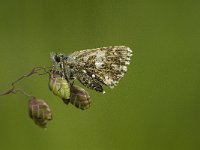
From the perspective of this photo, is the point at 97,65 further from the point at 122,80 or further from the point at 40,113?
the point at 122,80

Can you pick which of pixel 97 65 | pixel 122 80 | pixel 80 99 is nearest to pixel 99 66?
pixel 97 65

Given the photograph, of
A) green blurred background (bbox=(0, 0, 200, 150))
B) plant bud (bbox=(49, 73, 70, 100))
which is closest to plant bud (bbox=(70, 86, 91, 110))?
plant bud (bbox=(49, 73, 70, 100))

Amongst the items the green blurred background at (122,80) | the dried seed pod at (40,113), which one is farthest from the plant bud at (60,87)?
the green blurred background at (122,80)

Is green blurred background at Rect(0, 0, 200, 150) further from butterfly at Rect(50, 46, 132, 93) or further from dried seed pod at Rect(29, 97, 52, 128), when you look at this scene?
dried seed pod at Rect(29, 97, 52, 128)

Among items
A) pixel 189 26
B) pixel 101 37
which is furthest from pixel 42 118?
pixel 189 26

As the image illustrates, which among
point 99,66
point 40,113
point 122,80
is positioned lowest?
point 40,113

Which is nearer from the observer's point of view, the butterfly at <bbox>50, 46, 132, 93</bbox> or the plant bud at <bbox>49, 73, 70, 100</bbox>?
the plant bud at <bbox>49, 73, 70, 100</bbox>

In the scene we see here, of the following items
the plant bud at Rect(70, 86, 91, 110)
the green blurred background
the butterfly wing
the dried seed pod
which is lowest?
the dried seed pod
